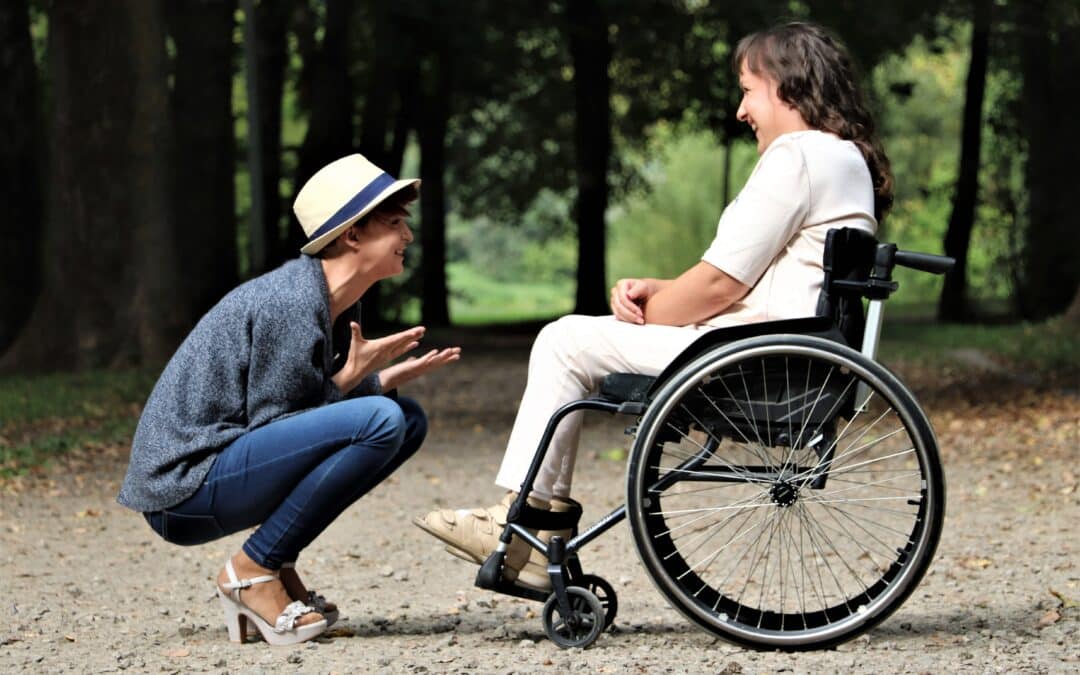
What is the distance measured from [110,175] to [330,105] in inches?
237

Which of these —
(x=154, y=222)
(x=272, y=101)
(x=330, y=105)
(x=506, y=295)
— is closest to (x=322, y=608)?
(x=154, y=222)

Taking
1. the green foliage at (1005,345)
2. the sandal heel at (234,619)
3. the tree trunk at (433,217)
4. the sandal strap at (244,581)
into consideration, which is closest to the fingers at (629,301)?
the sandal strap at (244,581)

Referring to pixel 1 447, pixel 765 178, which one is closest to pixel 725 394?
pixel 765 178

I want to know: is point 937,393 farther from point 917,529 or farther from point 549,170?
point 549,170

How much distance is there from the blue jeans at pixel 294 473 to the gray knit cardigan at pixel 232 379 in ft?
0.17

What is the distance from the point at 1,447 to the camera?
31.1 feet

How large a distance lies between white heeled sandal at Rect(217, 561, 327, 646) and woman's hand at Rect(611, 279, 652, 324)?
3.98 ft

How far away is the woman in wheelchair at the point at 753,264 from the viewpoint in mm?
4133

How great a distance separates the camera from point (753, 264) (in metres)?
4.14

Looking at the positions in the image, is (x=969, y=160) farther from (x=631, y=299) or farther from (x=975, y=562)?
(x=631, y=299)

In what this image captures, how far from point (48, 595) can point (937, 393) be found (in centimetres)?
776

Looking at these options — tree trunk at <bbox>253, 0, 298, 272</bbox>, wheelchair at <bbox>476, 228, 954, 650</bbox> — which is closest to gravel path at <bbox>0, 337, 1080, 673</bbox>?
wheelchair at <bbox>476, 228, 954, 650</bbox>

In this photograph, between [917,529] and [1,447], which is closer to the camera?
[917,529]

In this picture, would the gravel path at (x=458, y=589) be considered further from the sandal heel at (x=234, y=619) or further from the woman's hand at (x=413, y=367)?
the woman's hand at (x=413, y=367)
